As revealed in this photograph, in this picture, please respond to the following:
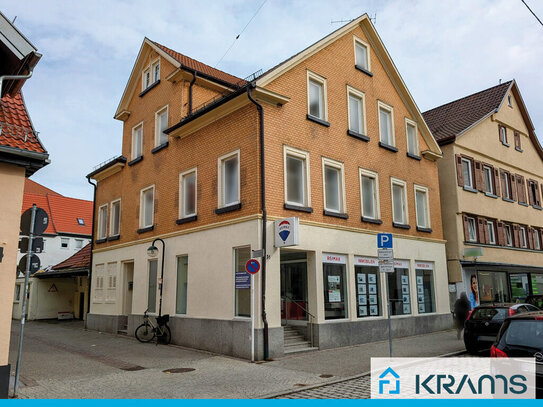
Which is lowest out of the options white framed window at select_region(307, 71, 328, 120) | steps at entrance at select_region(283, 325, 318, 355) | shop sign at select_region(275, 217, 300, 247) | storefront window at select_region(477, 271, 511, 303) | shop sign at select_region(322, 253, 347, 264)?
steps at entrance at select_region(283, 325, 318, 355)

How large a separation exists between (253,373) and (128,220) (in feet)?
39.8

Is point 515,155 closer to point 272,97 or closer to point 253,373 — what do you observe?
point 272,97

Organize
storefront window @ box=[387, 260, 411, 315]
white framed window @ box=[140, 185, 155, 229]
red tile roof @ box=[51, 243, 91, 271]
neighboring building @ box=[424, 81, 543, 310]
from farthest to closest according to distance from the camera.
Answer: red tile roof @ box=[51, 243, 91, 271] → neighboring building @ box=[424, 81, 543, 310] → white framed window @ box=[140, 185, 155, 229] → storefront window @ box=[387, 260, 411, 315]

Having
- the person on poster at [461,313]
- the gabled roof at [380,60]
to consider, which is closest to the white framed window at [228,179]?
the gabled roof at [380,60]

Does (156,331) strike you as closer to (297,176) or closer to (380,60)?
(297,176)

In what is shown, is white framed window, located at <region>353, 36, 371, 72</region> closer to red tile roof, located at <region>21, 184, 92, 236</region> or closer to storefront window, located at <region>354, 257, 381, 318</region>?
storefront window, located at <region>354, 257, 381, 318</region>

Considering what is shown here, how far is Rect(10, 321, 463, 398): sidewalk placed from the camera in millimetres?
9117

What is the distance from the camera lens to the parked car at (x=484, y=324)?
13.2 m

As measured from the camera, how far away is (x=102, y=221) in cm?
2373

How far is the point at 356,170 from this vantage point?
17.3 m

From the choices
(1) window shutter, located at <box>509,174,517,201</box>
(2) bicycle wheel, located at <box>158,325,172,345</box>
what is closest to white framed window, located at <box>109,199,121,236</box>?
(2) bicycle wheel, located at <box>158,325,172,345</box>

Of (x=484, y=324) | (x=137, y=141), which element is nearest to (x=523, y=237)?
(x=484, y=324)

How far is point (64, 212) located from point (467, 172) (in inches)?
1423

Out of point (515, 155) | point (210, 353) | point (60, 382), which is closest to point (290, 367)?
point (210, 353)
